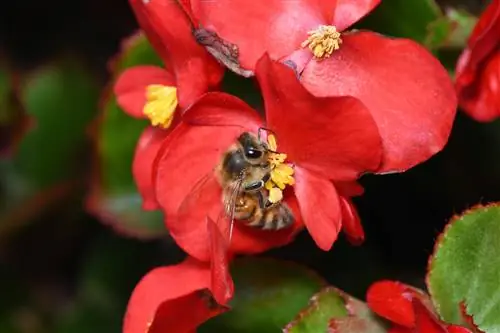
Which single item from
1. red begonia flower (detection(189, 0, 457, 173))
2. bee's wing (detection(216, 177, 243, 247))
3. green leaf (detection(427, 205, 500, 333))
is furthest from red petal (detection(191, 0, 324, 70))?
green leaf (detection(427, 205, 500, 333))

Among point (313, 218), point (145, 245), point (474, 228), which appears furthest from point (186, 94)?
point (145, 245)

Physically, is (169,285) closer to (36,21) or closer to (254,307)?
(254,307)

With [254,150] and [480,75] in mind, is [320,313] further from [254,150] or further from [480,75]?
[480,75]

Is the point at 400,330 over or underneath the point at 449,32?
underneath

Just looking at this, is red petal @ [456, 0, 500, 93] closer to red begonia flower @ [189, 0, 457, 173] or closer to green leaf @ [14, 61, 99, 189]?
red begonia flower @ [189, 0, 457, 173]

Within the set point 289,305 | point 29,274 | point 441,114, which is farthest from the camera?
point 29,274

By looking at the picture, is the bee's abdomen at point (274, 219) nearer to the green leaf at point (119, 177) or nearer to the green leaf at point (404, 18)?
the green leaf at point (404, 18)

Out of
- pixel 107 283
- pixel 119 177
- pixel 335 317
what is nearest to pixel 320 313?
pixel 335 317
